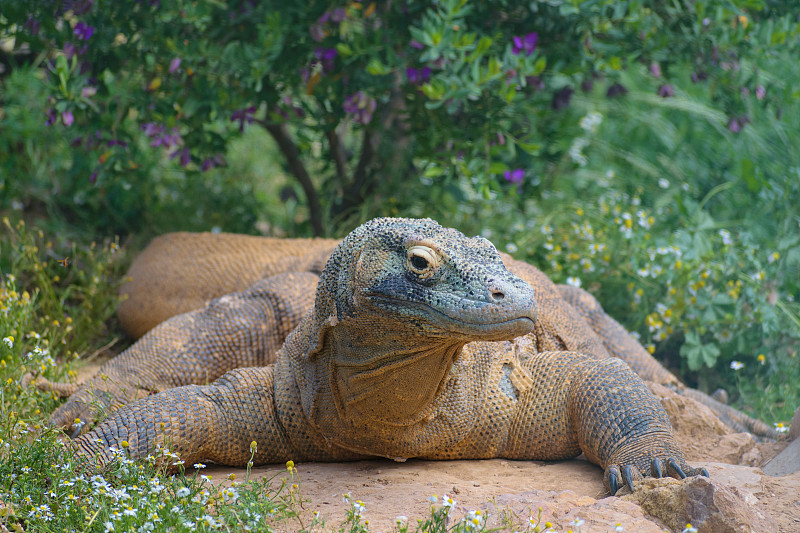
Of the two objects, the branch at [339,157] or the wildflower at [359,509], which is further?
the branch at [339,157]

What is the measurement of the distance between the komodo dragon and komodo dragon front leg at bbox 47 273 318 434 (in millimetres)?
24

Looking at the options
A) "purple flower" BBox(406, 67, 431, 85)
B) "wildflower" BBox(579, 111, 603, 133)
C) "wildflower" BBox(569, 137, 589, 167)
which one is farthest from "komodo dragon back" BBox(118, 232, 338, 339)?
"wildflower" BBox(579, 111, 603, 133)

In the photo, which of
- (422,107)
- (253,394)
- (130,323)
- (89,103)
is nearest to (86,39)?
(89,103)

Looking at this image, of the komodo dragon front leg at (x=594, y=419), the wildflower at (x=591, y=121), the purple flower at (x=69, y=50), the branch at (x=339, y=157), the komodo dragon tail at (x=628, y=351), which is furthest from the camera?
the wildflower at (x=591, y=121)

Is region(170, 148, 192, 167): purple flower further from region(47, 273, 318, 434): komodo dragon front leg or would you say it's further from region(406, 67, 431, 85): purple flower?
region(406, 67, 431, 85): purple flower

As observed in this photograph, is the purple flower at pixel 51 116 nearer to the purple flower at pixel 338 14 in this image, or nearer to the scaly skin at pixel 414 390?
the purple flower at pixel 338 14

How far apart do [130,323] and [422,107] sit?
7.34ft

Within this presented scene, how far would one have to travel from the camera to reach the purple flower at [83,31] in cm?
Result: 501

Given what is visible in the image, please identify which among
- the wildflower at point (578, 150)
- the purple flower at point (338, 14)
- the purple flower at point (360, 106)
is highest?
the purple flower at point (338, 14)

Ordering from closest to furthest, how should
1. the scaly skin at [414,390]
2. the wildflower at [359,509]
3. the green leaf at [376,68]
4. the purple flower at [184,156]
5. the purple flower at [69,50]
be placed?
the wildflower at [359,509]
the scaly skin at [414,390]
the green leaf at [376,68]
the purple flower at [69,50]
the purple flower at [184,156]

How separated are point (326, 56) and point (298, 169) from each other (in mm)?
1343

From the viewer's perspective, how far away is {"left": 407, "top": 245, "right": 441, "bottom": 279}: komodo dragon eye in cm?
283

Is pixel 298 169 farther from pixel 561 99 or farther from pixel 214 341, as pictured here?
pixel 214 341

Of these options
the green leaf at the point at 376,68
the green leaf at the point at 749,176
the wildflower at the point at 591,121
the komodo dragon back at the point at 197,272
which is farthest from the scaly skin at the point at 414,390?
the wildflower at the point at 591,121
